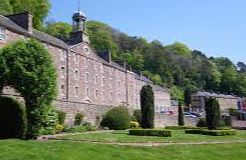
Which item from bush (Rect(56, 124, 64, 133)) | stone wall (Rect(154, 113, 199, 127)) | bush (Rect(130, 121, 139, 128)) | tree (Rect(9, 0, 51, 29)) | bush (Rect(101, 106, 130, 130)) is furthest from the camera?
tree (Rect(9, 0, 51, 29))

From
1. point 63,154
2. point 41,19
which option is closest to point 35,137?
point 63,154

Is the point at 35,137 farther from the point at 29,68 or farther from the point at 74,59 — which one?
the point at 74,59

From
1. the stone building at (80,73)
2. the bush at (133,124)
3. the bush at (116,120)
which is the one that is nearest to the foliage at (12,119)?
the stone building at (80,73)

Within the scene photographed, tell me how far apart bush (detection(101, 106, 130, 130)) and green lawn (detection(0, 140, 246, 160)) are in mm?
16263

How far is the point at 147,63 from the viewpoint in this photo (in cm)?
13788

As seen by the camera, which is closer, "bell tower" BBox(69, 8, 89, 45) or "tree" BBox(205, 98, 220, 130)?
"tree" BBox(205, 98, 220, 130)

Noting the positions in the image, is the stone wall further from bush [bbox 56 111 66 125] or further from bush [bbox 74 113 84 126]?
bush [bbox 56 111 66 125]

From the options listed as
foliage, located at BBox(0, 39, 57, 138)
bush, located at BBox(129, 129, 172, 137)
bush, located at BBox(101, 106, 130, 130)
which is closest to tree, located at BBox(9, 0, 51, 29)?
bush, located at BBox(101, 106, 130, 130)

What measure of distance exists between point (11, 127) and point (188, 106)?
106074 millimetres

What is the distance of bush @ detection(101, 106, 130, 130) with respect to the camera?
4041 centimetres

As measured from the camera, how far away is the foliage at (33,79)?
873 inches

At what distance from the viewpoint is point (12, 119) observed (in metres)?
22.2

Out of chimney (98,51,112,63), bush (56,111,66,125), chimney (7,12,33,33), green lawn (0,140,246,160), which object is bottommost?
green lawn (0,140,246,160)

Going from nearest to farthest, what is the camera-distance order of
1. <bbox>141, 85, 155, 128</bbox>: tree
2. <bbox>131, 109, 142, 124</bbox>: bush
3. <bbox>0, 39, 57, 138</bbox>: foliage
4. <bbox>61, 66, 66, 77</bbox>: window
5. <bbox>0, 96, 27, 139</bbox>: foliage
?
<bbox>0, 96, 27, 139</bbox>: foliage, <bbox>0, 39, 57, 138</bbox>: foliage, <bbox>141, 85, 155, 128</bbox>: tree, <bbox>131, 109, 142, 124</bbox>: bush, <bbox>61, 66, 66, 77</bbox>: window
